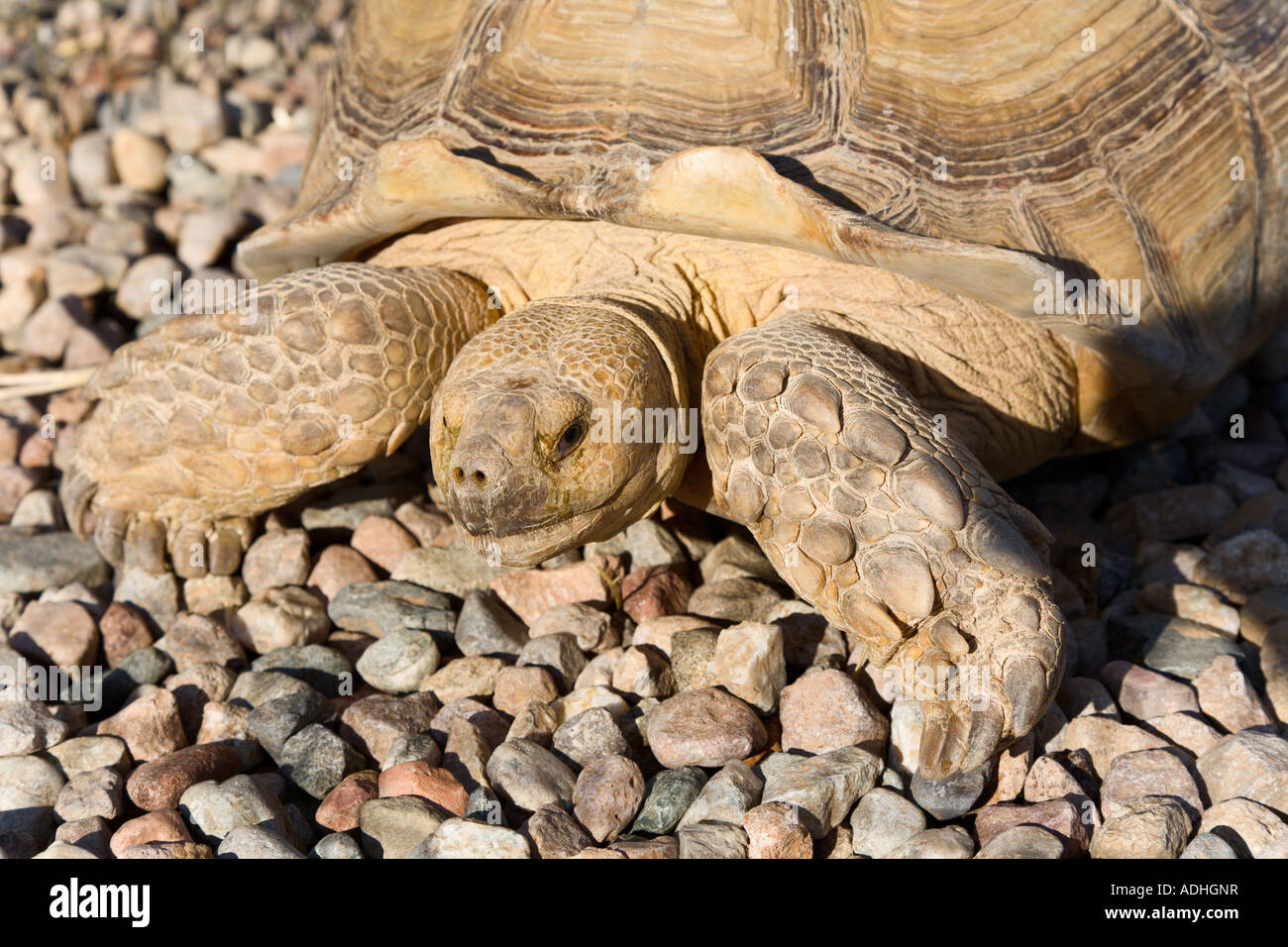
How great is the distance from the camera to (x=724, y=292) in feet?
9.74

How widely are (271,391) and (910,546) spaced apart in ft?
5.31

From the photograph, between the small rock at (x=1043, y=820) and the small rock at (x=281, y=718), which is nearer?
the small rock at (x=1043, y=820)

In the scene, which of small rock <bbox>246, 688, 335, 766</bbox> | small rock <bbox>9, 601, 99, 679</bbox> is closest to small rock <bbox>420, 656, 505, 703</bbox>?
small rock <bbox>246, 688, 335, 766</bbox>

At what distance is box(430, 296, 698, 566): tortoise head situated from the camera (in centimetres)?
230

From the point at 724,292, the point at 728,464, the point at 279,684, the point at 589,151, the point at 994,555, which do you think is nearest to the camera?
the point at 994,555

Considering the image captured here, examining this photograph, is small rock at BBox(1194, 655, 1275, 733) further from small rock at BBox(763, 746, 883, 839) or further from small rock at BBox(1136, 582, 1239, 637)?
small rock at BBox(763, 746, 883, 839)

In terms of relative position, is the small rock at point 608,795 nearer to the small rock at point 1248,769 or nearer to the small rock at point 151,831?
the small rock at point 151,831

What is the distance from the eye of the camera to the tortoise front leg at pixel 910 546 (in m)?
2.16

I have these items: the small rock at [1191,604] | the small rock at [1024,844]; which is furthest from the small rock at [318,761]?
the small rock at [1191,604]

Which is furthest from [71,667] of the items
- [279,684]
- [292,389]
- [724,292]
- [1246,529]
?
[1246,529]

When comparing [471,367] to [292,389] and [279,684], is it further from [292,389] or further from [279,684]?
[279,684]

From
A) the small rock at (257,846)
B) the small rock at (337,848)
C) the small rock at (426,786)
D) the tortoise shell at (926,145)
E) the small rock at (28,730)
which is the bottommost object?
the small rock at (337,848)

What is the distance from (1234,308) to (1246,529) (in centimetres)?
62

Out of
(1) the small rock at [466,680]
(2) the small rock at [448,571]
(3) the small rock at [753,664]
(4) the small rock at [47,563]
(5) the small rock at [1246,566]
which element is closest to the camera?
(3) the small rock at [753,664]
